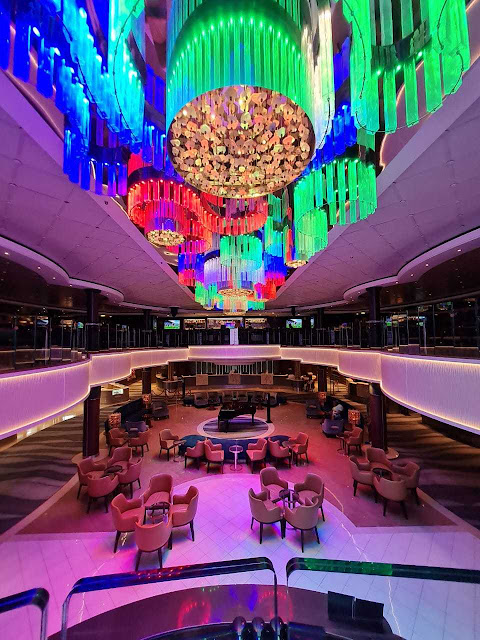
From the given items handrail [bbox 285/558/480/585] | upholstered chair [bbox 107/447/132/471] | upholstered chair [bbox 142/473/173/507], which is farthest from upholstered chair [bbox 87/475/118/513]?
handrail [bbox 285/558/480/585]

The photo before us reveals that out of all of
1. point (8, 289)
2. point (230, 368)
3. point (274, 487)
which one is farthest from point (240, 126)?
point (230, 368)

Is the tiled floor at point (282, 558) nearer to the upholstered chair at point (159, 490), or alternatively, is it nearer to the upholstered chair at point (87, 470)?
the upholstered chair at point (159, 490)

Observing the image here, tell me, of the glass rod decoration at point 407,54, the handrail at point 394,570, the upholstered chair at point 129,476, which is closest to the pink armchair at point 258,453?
the upholstered chair at point 129,476

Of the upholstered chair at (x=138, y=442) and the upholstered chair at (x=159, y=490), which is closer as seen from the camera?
→ the upholstered chair at (x=159, y=490)

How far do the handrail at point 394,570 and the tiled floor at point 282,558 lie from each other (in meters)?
3.36

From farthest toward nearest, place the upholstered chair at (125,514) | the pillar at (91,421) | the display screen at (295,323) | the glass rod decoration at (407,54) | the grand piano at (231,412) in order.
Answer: the display screen at (295,323), the grand piano at (231,412), the pillar at (91,421), the upholstered chair at (125,514), the glass rod decoration at (407,54)

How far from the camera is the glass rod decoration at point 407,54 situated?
1796 millimetres

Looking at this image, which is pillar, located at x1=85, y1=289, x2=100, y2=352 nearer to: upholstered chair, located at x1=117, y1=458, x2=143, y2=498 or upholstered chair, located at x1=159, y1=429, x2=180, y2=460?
upholstered chair, located at x1=159, y1=429, x2=180, y2=460

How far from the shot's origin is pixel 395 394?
805 cm

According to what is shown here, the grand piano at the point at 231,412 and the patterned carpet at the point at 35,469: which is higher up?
the grand piano at the point at 231,412

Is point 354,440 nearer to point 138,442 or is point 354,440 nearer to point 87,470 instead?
point 138,442

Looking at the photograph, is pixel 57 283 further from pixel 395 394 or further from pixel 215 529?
pixel 395 394

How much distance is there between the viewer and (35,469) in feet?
38.0

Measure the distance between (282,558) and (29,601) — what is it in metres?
5.89
